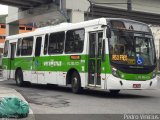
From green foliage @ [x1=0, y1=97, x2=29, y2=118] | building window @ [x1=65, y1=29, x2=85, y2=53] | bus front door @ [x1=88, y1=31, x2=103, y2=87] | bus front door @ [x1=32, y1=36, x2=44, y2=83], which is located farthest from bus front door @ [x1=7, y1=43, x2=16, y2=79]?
green foliage @ [x1=0, y1=97, x2=29, y2=118]

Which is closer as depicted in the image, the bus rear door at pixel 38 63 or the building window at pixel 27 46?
the bus rear door at pixel 38 63

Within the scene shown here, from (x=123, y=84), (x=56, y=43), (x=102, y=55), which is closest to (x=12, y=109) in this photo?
(x=123, y=84)

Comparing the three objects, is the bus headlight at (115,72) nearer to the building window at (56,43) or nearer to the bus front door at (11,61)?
the building window at (56,43)

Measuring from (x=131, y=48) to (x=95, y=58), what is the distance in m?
1.49

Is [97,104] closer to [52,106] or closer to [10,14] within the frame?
[52,106]

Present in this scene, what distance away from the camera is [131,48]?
16828 millimetres

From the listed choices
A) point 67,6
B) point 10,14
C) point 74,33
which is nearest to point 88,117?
point 74,33

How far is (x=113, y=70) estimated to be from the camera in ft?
53.4

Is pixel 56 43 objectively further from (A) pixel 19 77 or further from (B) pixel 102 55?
(A) pixel 19 77

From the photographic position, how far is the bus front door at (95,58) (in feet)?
55.6

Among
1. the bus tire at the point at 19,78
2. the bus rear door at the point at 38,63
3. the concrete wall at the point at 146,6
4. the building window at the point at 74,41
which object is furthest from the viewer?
the concrete wall at the point at 146,6

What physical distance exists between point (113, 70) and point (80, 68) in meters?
2.10

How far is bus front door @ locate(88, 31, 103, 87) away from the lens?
1695 cm

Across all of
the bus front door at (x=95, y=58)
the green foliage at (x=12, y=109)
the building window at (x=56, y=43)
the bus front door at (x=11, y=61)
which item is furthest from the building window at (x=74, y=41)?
the green foliage at (x=12, y=109)
